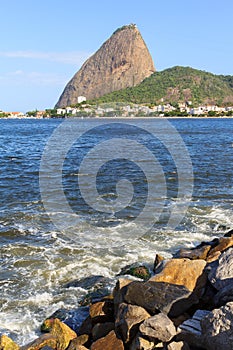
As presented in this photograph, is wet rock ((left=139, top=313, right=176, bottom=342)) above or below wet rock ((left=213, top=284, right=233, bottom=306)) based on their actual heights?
below

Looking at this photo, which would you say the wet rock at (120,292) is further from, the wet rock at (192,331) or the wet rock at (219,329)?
the wet rock at (219,329)

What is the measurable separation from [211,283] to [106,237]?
7706mm

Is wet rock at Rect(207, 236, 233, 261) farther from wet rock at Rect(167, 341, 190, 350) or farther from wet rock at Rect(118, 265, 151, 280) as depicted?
wet rock at Rect(167, 341, 190, 350)

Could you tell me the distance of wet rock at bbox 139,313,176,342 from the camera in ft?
21.5

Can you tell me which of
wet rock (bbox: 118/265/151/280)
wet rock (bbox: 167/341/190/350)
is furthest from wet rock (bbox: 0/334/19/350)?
wet rock (bbox: 118/265/151/280)

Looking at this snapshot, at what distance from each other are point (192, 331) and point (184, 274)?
5.49ft

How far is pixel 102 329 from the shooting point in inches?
302

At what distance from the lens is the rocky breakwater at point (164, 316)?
632 cm

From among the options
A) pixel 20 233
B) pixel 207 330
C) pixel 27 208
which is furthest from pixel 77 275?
pixel 27 208

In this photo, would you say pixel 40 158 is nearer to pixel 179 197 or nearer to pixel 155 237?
pixel 179 197

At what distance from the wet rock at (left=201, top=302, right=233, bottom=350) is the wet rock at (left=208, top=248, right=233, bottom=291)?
1075 millimetres

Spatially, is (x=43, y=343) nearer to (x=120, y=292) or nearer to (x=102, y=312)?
(x=102, y=312)

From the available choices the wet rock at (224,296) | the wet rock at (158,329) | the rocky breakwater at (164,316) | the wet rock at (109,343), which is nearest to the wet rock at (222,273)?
the rocky breakwater at (164,316)

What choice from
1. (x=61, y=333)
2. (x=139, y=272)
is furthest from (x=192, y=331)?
(x=139, y=272)
